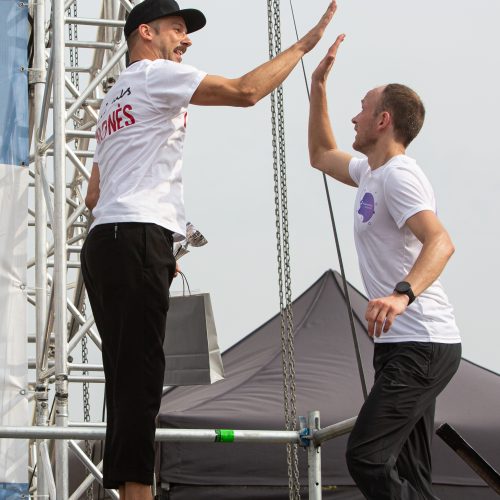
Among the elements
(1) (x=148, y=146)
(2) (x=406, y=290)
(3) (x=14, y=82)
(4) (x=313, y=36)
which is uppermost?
(3) (x=14, y=82)

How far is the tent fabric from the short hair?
156 inches

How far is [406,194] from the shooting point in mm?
3061

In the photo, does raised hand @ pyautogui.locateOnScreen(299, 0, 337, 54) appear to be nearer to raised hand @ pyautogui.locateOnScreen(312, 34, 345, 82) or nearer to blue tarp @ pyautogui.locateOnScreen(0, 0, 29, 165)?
raised hand @ pyautogui.locateOnScreen(312, 34, 345, 82)

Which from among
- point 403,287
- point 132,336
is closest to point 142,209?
point 132,336

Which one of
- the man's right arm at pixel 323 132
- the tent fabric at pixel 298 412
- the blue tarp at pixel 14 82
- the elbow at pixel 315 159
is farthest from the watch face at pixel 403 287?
the tent fabric at pixel 298 412

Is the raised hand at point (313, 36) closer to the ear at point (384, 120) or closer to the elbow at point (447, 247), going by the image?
the ear at point (384, 120)

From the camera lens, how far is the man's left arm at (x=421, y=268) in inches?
107

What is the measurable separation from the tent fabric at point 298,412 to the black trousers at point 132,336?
420 cm

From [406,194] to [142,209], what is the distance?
717 mm

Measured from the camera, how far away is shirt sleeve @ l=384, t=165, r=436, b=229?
3043 mm

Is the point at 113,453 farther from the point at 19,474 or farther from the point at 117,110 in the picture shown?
the point at 19,474

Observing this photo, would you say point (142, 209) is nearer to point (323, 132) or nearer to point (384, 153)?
point (384, 153)

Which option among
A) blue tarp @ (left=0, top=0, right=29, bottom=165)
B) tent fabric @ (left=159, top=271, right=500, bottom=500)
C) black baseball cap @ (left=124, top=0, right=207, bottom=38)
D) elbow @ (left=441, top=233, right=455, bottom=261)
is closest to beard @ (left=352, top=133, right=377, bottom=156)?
elbow @ (left=441, top=233, right=455, bottom=261)

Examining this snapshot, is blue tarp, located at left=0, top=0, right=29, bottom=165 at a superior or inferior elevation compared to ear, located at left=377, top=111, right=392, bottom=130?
superior
